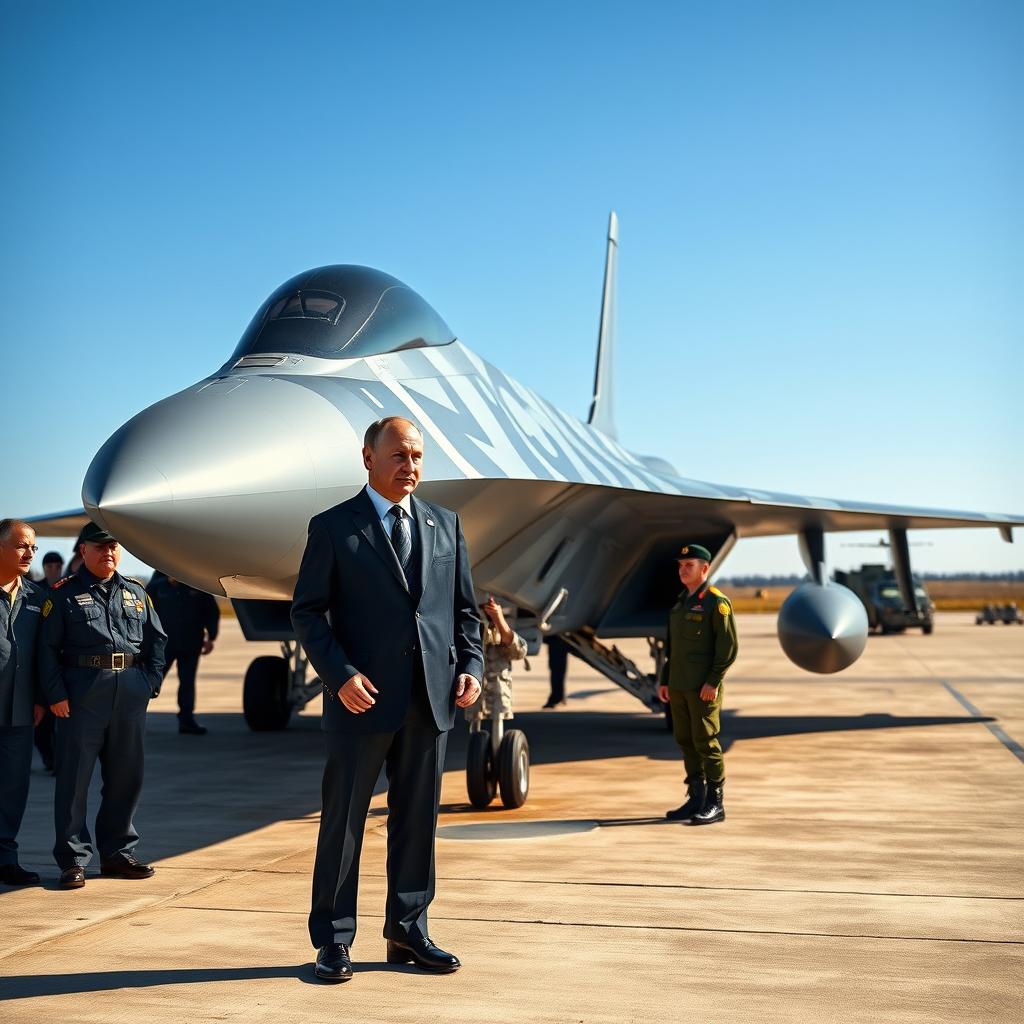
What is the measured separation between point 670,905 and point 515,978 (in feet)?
3.91

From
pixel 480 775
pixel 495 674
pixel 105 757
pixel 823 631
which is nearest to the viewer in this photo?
pixel 105 757

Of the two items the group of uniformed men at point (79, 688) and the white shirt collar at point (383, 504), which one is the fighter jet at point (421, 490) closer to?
the group of uniformed men at point (79, 688)

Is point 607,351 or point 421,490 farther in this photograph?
point 607,351

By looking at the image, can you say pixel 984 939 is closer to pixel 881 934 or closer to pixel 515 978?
pixel 881 934

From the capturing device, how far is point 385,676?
12.5 ft

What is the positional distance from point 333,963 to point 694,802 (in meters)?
3.42

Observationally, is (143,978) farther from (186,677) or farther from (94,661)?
(186,677)

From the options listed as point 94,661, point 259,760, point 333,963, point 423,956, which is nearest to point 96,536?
point 94,661

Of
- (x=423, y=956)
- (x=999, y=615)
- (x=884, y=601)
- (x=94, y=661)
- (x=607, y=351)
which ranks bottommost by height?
(x=999, y=615)

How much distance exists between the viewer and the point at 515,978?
3832mm

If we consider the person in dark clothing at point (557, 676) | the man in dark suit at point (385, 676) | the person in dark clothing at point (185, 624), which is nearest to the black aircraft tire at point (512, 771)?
the man in dark suit at point (385, 676)

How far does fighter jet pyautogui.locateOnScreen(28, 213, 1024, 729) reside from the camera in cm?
520

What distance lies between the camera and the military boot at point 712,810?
265 inches

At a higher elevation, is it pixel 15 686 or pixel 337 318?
pixel 337 318
